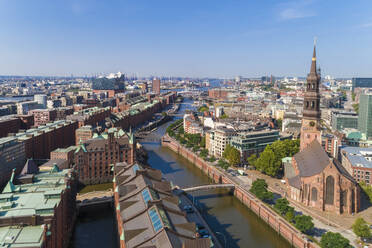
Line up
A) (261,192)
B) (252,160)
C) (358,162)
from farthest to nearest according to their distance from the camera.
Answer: (252,160)
(358,162)
(261,192)

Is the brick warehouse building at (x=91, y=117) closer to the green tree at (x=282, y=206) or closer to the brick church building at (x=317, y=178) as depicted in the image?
the brick church building at (x=317, y=178)

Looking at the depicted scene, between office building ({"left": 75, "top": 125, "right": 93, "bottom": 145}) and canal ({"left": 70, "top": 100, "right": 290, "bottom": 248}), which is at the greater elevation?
office building ({"left": 75, "top": 125, "right": 93, "bottom": 145})

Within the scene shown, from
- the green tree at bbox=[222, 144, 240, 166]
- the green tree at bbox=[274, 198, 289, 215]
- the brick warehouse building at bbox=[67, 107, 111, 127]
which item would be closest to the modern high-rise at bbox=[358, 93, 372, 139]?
the green tree at bbox=[222, 144, 240, 166]

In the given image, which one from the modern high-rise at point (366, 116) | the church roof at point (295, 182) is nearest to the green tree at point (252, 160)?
the church roof at point (295, 182)

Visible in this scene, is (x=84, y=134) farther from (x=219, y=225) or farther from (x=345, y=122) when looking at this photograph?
(x=345, y=122)

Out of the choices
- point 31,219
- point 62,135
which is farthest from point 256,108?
point 31,219

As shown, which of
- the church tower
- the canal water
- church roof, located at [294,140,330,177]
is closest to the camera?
the canal water

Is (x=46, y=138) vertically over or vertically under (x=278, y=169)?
over

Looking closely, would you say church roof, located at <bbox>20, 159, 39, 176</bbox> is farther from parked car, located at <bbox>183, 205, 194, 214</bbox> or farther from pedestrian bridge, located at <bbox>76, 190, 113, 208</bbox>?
parked car, located at <bbox>183, 205, 194, 214</bbox>

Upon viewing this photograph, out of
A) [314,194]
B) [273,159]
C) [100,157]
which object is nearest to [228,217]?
[314,194]
